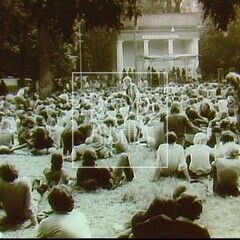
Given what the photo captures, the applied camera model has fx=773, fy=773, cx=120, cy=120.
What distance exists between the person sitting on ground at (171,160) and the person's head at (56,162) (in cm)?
63

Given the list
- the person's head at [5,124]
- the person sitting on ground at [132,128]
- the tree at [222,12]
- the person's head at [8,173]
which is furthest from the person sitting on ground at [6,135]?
the tree at [222,12]

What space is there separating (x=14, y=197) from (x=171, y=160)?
105 cm

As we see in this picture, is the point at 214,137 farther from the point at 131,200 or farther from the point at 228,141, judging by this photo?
the point at 131,200

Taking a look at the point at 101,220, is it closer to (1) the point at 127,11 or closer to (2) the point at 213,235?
(2) the point at 213,235

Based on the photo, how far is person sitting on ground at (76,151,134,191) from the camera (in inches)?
199

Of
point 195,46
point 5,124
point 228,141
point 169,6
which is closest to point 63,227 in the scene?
point 5,124

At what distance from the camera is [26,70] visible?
5137mm

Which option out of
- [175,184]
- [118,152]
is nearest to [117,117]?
[118,152]

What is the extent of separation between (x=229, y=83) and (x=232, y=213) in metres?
0.87

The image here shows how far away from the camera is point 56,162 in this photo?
5074mm

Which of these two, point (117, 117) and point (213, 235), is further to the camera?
point (117, 117)

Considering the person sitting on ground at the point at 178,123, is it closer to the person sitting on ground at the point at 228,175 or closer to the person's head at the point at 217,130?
the person's head at the point at 217,130

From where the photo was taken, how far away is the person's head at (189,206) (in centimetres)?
441

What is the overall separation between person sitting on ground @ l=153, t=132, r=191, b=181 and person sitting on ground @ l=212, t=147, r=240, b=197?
0.21 meters
